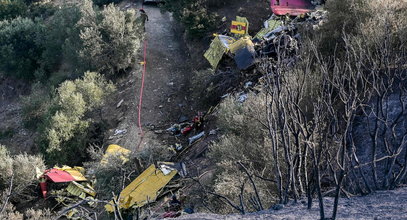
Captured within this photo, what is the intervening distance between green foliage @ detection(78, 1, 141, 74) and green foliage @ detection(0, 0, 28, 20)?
1379 cm

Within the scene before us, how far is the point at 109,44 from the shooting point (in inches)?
917

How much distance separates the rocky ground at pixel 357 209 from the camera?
19.3 ft

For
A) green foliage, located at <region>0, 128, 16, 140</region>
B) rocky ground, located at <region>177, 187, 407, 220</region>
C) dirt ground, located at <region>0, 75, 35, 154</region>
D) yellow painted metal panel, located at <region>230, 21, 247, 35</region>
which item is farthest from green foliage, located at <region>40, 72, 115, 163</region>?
rocky ground, located at <region>177, 187, 407, 220</region>

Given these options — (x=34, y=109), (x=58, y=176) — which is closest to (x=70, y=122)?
(x=58, y=176)

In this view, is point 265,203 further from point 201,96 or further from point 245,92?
point 201,96

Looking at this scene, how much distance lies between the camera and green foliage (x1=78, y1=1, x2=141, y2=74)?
75.4 feet

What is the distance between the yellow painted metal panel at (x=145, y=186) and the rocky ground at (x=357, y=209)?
24.3ft

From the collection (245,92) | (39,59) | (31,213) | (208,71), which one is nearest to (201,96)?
(208,71)

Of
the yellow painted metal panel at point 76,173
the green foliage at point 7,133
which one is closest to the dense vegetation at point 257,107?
the yellow painted metal panel at point 76,173

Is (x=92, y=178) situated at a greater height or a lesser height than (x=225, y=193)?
lesser

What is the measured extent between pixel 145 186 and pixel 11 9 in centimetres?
2615

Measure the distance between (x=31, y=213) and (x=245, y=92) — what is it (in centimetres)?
877

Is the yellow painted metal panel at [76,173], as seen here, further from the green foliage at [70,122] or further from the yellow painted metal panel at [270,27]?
the yellow painted metal panel at [270,27]

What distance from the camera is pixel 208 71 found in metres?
19.2
